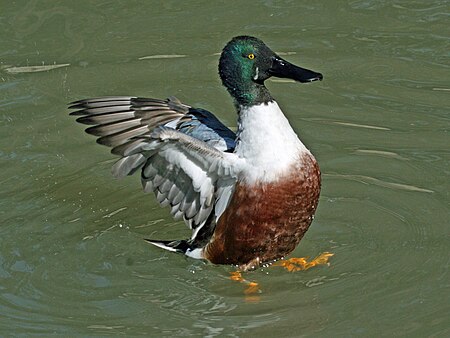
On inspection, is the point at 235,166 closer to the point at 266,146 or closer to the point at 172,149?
the point at 266,146

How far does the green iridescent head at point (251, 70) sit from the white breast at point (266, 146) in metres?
0.15

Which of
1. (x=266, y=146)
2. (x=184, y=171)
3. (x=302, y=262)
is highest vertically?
(x=266, y=146)

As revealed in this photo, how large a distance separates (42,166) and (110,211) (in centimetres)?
86

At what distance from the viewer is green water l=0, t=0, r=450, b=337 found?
21.9 feet

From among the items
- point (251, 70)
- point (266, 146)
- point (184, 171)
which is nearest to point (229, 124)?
point (251, 70)

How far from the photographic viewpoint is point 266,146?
6.83 m

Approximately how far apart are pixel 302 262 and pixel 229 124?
2095 millimetres

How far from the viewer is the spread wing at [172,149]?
680cm

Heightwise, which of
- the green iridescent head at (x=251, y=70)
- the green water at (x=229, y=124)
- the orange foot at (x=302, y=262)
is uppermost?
the green iridescent head at (x=251, y=70)

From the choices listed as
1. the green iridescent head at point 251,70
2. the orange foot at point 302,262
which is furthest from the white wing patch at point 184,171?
the orange foot at point 302,262

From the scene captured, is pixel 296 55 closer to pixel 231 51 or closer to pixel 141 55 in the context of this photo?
pixel 141 55

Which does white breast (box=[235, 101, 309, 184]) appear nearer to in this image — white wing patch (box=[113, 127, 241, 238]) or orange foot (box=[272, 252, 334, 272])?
white wing patch (box=[113, 127, 241, 238])

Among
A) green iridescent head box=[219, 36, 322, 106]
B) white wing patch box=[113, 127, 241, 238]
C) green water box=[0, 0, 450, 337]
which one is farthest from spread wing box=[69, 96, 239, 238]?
green water box=[0, 0, 450, 337]

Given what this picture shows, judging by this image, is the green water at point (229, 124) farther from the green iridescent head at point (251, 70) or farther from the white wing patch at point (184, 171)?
the green iridescent head at point (251, 70)
